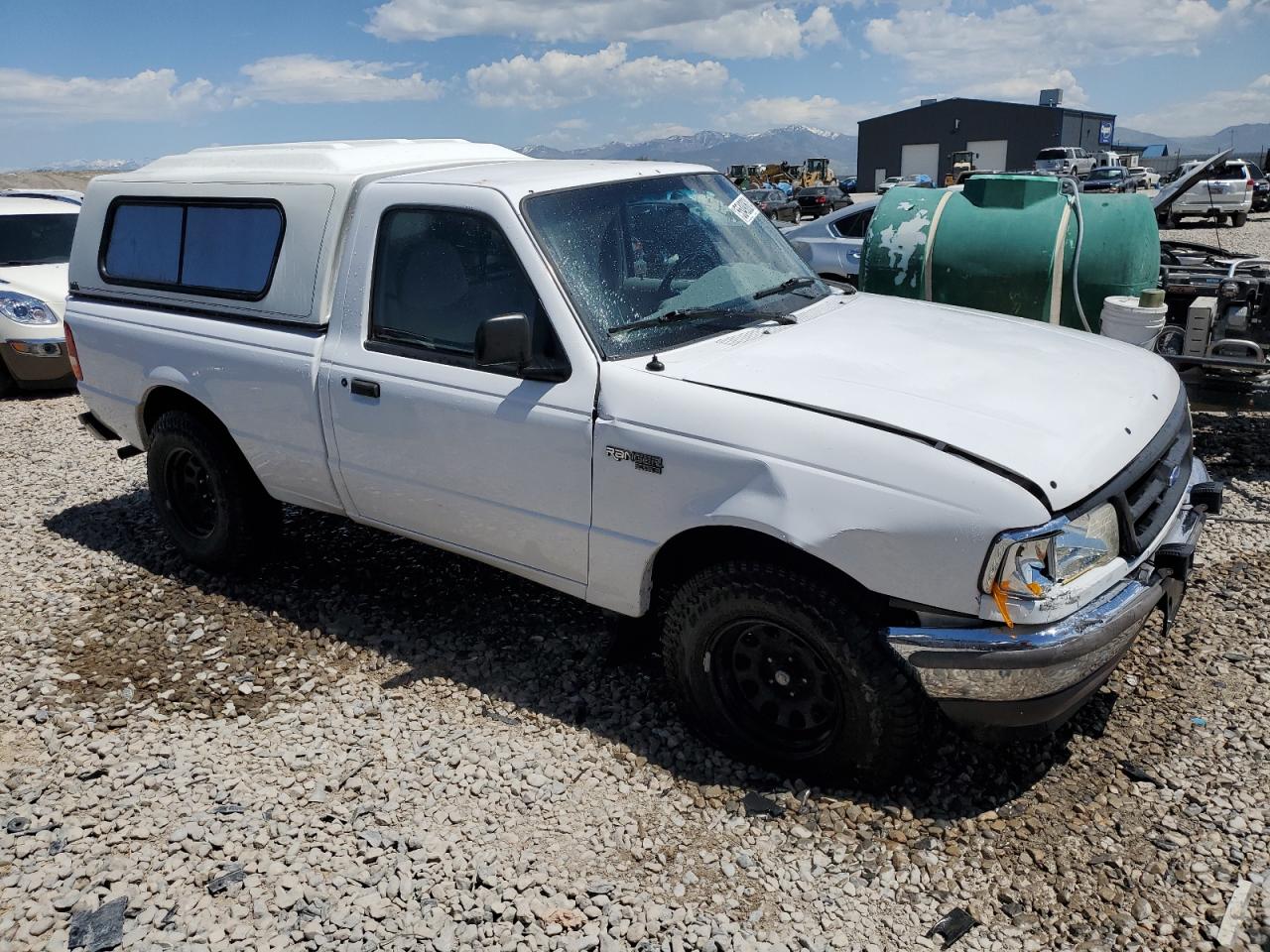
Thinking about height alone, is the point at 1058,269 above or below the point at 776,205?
below

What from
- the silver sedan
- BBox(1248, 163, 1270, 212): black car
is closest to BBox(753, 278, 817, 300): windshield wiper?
the silver sedan

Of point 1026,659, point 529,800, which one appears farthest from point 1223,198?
point 529,800

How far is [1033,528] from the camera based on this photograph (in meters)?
2.56

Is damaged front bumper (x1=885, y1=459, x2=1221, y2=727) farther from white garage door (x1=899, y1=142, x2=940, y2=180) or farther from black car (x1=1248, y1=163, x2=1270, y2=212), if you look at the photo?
white garage door (x1=899, y1=142, x2=940, y2=180)

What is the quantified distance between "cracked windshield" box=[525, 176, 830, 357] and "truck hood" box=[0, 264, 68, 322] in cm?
771

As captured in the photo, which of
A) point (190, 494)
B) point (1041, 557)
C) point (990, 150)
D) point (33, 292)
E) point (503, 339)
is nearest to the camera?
point (1041, 557)

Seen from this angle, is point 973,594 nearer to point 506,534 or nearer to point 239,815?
point 506,534

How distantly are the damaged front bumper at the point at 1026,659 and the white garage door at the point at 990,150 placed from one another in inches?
2907

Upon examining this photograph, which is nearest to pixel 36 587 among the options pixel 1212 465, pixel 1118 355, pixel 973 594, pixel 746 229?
pixel 746 229

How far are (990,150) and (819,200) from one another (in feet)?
145

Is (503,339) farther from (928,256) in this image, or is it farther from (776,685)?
(928,256)

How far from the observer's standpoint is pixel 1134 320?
5754mm

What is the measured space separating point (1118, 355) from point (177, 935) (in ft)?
12.5

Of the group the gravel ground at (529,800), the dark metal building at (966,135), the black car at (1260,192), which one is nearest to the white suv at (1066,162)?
the black car at (1260,192)
